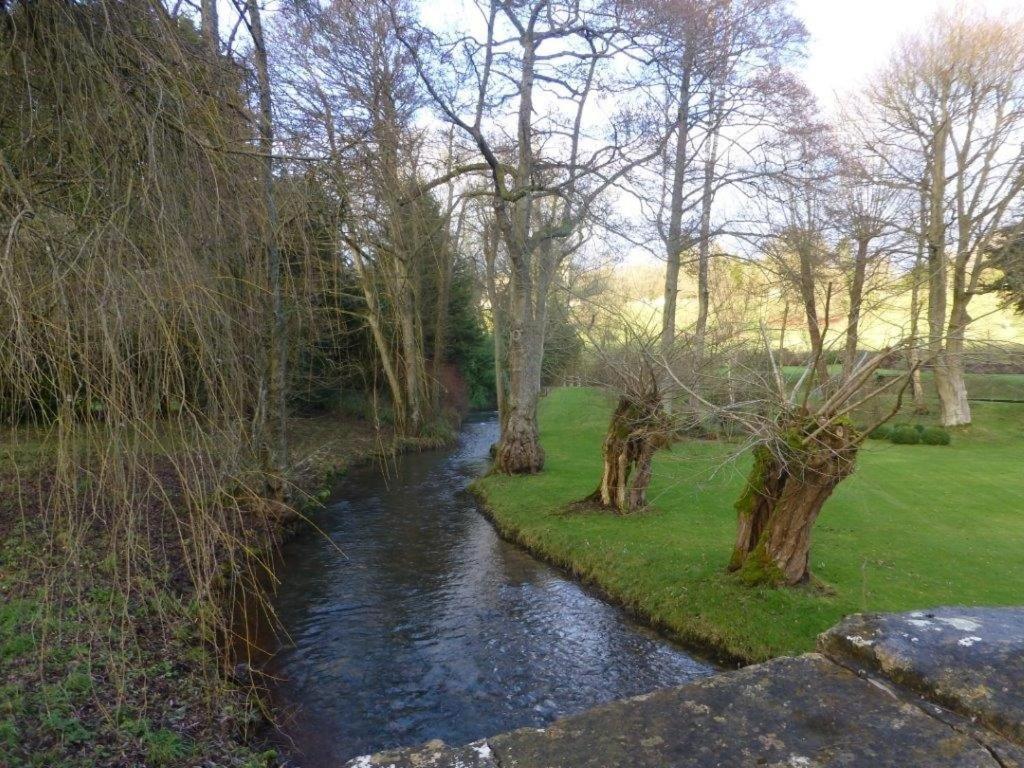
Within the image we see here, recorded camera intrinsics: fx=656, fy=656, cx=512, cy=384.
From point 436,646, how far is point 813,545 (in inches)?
216

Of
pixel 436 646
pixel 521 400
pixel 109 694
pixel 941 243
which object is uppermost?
pixel 941 243

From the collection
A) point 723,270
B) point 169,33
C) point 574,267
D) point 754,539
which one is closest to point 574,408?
point 574,267

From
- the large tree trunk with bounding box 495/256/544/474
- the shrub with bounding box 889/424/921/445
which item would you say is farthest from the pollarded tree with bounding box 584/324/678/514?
the shrub with bounding box 889/424/921/445

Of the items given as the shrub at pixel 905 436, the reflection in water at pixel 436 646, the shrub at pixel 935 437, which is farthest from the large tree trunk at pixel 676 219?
the reflection in water at pixel 436 646

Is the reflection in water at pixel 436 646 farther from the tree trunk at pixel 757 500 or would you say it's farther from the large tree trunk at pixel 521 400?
the large tree trunk at pixel 521 400

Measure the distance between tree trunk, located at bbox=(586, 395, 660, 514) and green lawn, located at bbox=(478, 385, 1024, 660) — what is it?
0.40m

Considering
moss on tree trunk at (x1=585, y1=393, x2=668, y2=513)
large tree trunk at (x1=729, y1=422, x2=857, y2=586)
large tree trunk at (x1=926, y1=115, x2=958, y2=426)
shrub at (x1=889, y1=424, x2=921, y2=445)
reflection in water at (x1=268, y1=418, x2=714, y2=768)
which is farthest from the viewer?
shrub at (x1=889, y1=424, x2=921, y2=445)

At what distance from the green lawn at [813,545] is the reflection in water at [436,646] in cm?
53

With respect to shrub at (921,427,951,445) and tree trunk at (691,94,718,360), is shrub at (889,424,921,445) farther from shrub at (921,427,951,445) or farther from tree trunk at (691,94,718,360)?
tree trunk at (691,94,718,360)

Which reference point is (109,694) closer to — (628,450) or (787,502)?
(787,502)

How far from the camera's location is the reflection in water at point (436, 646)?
577 cm

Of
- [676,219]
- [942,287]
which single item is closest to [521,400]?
[676,219]

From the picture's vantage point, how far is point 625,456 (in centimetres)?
1141

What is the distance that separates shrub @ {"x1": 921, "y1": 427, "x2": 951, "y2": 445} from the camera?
1936 cm
